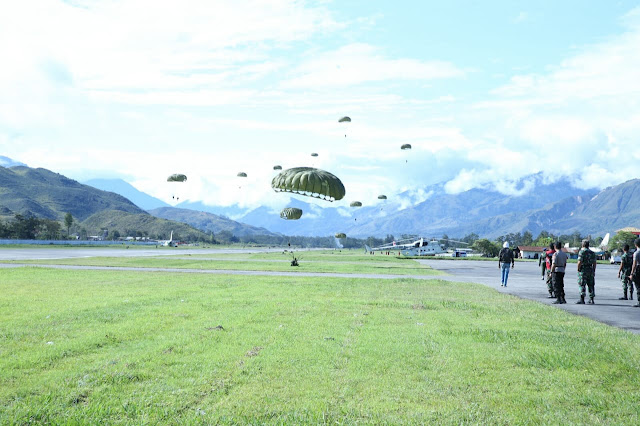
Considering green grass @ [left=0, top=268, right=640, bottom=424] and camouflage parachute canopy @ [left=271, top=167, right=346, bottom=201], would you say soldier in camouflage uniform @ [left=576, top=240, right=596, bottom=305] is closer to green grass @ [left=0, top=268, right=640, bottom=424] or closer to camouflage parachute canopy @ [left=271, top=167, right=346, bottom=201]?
green grass @ [left=0, top=268, right=640, bottom=424]

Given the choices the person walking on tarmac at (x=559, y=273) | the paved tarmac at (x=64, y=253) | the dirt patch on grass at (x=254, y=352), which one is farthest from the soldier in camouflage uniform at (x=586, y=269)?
the paved tarmac at (x=64, y=253)

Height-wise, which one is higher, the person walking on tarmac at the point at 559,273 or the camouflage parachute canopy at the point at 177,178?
the camouflage parachute canopy at the point at 177,178

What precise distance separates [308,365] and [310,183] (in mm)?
23769

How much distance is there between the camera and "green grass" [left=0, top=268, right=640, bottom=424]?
22.2ft

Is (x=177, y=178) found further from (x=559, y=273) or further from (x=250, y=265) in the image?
(x=559, y=273)

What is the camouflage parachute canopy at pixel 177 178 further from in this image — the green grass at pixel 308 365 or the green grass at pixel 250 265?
the green grass at pixel 308 365

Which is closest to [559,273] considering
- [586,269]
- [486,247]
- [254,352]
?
[586,269]

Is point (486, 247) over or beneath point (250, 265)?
over

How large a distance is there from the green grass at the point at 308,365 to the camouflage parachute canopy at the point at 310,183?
1630 centimetres

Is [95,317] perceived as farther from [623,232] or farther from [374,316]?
[623,232]

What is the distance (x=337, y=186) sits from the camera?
1320 inches

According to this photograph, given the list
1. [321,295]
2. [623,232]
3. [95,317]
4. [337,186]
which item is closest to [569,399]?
[95,317]

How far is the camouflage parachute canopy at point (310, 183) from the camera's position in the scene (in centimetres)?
3231

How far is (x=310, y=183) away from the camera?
32281mm
